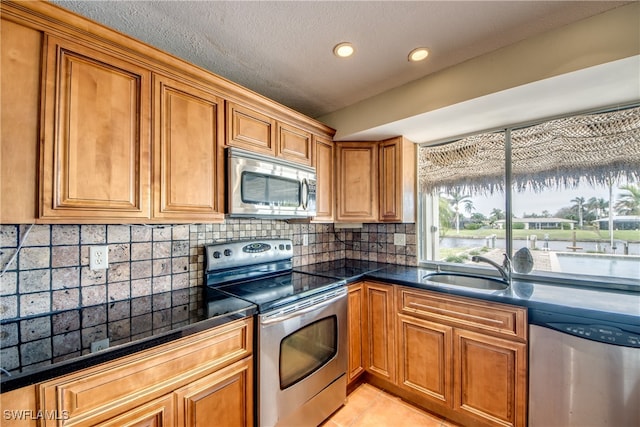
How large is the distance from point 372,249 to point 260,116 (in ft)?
5.58

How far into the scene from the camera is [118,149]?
119 centimetres

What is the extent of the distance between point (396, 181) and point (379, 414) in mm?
1800

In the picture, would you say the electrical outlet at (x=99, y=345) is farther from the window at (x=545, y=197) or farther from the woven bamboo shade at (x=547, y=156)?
the woven bamboo shade at (x=547, y=156)

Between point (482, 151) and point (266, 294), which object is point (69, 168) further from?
point (482, 151)

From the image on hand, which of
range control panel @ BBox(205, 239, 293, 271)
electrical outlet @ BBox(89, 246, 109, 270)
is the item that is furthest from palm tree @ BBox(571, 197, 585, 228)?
electrical outlet @ BBox(89, 246, 109, 270)

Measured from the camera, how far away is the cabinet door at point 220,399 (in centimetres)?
113

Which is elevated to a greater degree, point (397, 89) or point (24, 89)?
point (397, 89)

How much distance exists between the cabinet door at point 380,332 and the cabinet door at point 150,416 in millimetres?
1458

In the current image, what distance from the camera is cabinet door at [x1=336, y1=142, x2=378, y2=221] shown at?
7.77 ft

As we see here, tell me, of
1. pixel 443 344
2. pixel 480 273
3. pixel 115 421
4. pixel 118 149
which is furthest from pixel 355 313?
pixel 118 149

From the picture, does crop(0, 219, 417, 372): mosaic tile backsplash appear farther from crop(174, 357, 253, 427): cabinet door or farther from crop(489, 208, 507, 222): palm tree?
crop(489, 208, 507, 222): palm tree

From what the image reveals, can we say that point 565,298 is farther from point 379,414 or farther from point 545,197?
point 379,414

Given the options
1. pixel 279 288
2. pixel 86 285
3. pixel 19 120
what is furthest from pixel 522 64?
pixel 86 285

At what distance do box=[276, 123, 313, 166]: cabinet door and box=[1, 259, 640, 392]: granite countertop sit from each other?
96 cm
